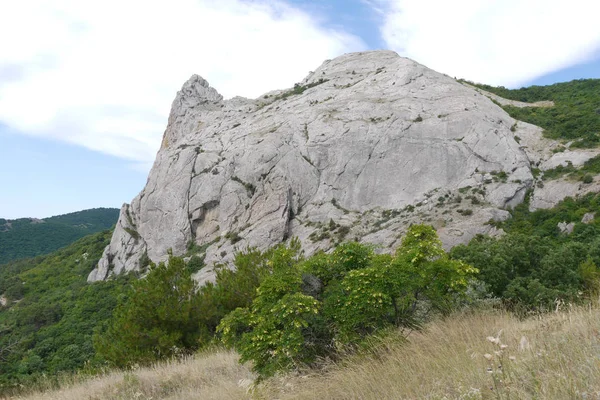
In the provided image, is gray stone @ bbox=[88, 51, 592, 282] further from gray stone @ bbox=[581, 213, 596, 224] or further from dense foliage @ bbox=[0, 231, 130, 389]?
gray stone @ bbox=[581, 213, 596, 224]

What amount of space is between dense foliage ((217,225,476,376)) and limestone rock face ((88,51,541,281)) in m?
23.0

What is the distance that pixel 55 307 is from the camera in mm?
37875

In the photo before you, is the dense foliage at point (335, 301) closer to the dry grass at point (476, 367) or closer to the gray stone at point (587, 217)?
the dry grass at point (476, 367)

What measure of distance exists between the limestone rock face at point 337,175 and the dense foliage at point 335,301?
22993mm

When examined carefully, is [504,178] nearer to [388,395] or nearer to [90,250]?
[388,395]

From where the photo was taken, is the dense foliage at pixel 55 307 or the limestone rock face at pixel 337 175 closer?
the dense foliage at pixel 55 307

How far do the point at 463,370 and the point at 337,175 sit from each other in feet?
124

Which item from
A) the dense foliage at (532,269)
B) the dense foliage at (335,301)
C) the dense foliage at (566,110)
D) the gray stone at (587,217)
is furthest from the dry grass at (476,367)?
the dense foliage at (566,110)

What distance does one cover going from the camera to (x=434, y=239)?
6.57 m

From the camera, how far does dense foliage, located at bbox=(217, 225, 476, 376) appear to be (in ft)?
16.5

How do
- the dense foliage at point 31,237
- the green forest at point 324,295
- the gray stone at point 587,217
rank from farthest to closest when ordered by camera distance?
the dense foliage at point 31,237 < the gray stone at point 587,217 < the green forest at point 324,295

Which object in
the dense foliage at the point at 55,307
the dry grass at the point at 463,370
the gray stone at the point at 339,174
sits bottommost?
the dense foliage at the point at 55,307

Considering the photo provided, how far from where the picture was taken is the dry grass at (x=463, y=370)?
2.60 metres

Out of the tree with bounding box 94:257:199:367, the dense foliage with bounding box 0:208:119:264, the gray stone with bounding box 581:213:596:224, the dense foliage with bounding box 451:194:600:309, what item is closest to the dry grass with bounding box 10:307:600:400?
the tree with bounding box 94:257:199:367
